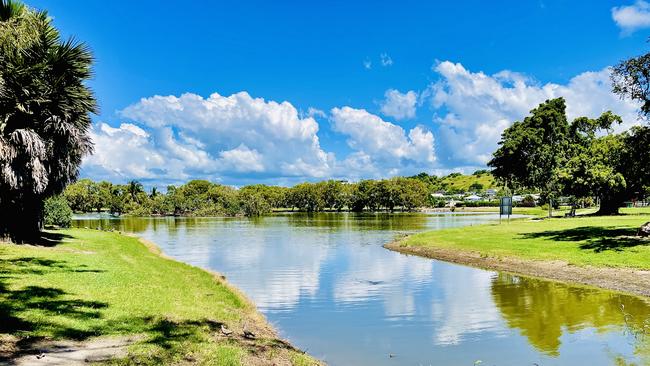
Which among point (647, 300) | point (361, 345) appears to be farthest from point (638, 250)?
point (361, 345)

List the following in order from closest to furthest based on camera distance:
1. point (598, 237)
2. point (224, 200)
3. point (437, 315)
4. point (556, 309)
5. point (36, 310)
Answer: point (36, 310), point (437, 315), point (556, 309), point (598, 237), point (224, 200)

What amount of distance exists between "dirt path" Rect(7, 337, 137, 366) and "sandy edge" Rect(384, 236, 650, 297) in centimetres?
2071

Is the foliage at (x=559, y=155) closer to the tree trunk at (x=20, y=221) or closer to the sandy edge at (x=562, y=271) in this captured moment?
the sandy edge at (x=562, y=271)

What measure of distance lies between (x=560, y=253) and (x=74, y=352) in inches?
1128

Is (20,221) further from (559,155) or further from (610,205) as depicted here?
(610,205)

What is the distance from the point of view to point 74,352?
33.0ft

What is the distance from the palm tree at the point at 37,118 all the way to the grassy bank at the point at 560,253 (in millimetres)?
26545

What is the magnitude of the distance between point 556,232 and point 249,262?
26.3 meters

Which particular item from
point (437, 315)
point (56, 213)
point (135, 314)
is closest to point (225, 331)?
point (135, 314)

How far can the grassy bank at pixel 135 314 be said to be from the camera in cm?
1088

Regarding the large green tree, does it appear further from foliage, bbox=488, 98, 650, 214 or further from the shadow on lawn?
the shadow on lawn

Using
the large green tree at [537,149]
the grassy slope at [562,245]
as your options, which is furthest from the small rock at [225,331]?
the large green tree at [537,149]

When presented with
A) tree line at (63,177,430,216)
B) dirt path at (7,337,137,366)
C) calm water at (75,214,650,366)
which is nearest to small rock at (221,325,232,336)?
calm water at (75,214,650,366)

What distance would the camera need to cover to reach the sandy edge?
22.5 meters
